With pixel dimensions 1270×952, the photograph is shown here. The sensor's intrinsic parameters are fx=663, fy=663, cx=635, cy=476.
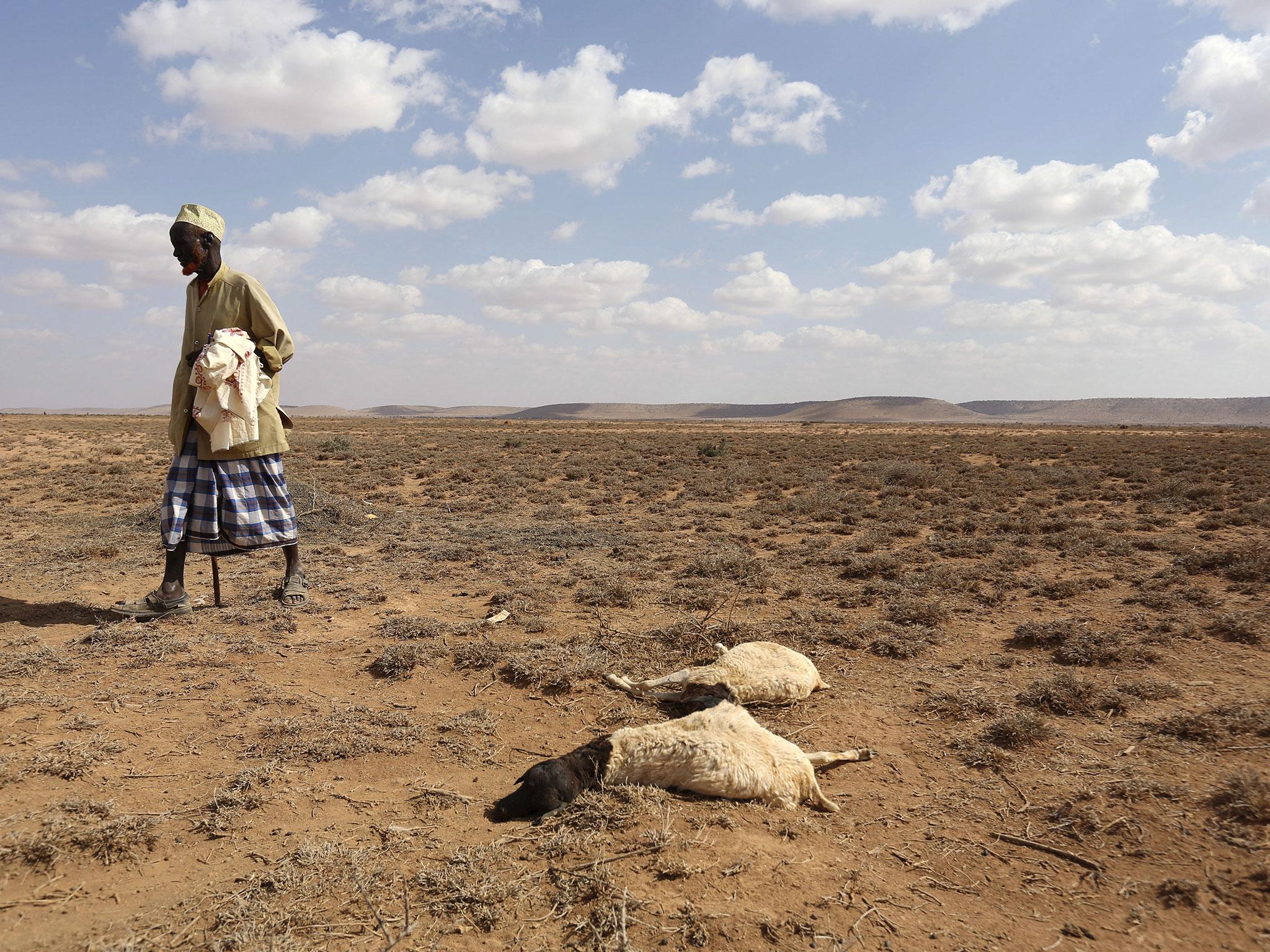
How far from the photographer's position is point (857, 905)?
232cm

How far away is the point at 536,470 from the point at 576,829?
1525 cm

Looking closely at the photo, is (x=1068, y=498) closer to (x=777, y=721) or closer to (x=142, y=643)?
(x=777, y=721)

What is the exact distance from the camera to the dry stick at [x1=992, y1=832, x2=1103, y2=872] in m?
2.51

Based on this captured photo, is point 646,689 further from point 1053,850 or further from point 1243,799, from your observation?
A: point 1243,799

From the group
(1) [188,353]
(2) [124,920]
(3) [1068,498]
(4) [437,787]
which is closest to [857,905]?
(4) [437,787]

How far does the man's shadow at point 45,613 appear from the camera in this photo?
4867mm

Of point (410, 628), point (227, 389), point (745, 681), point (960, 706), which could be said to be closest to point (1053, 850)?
point (960, 706)

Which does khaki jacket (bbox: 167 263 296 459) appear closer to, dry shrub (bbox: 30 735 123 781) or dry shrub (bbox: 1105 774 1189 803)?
dry shrub (bbox: 30 735 123 781)

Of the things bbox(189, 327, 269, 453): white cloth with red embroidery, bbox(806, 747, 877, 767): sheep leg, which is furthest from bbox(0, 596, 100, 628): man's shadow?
bbox(806, 747, 877, 767): sheep leg

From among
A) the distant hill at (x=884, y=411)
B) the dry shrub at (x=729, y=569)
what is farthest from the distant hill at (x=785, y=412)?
the dry shrub at (x=729, y=569)

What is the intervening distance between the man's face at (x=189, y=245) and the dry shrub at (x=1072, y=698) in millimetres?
6040

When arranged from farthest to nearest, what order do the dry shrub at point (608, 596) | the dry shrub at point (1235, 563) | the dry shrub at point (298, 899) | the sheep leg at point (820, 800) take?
the dry shrub at point (1235, 563) < the dry shrub at point (608, 596) < the sheep leg at point (820, 800) < the dry shrub at point (298, 899)

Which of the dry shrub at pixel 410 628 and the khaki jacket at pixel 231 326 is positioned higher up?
the khaki jacket at pixel 231 326

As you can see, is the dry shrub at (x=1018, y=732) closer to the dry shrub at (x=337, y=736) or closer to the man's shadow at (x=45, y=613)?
the dry shrub at (x=337, y=736)
